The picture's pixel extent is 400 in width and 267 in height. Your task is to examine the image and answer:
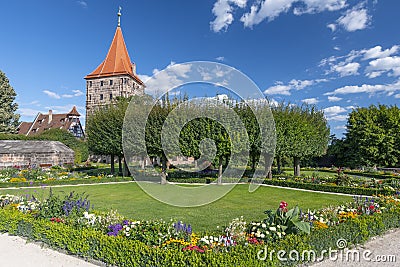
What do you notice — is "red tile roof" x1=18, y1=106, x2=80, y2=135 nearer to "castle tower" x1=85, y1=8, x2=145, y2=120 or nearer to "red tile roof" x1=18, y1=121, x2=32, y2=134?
"red tile roof" x1=18, y1=121, x2=32, y2=134

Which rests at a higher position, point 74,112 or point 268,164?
point 74,112

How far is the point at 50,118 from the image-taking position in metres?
54.4

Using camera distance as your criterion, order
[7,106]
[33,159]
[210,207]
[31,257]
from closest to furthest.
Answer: [31,257]
[210,207]
[33,159]
[7,106]

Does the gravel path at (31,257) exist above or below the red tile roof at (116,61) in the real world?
below

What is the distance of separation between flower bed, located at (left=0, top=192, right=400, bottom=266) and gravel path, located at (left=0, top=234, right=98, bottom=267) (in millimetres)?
173

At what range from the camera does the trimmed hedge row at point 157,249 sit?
4.24 meters

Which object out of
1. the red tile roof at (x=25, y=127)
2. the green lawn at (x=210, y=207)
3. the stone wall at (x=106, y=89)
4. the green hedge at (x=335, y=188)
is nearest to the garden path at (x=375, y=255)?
the green lawn at (x=210, y=207)

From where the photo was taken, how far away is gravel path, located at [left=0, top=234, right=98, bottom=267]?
200 inches

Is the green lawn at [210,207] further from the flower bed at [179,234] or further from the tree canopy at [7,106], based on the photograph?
the tree canopy at [7,106]

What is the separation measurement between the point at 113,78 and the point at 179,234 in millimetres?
45600

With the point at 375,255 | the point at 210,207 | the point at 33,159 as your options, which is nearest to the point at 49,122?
the point at 33,159

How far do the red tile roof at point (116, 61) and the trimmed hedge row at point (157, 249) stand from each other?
43030 mm

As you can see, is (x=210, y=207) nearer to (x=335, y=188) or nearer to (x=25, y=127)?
(x=335, y=188)

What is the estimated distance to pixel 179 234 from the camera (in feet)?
16.9
